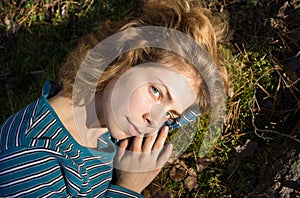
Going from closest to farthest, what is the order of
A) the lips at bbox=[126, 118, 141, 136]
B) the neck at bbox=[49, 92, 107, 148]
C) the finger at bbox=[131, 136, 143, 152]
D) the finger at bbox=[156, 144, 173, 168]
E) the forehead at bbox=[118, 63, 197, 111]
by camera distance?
the forehead at bbox=[118, 63, 197, 111] < the lips at bbox=[126, 118, 141, 136] < the neck at bbox=[49, 92, 107, 148] < the finger at bbox=[131, 136, 143, 152] < the finger at bbox=[156, 144, 173, 168]

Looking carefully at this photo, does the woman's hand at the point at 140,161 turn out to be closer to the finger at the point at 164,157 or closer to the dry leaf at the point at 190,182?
the finger at the point at 164,157

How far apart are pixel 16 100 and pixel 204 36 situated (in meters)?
1.65

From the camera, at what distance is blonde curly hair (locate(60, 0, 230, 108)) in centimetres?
265

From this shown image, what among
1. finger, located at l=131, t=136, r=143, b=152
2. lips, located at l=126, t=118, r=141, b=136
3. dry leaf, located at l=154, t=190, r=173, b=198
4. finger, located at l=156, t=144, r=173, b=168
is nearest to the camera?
lips, located at l=126, t=118, r=141, b=136

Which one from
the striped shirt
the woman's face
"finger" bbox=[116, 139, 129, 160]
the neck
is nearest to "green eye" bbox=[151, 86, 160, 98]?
the woman's face

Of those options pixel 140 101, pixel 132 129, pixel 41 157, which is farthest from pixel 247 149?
pixel 41 157

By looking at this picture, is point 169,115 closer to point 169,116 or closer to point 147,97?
point 169,116

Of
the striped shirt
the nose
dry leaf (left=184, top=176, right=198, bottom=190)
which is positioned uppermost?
the nose

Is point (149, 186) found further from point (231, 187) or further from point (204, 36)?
point (204, 36)

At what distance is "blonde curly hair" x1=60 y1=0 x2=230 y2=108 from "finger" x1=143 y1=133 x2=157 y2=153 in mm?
405

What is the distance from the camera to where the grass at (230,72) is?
3355mm

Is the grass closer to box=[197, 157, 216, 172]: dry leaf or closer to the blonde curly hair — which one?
box=[197, 157, 216, 172]: dry leaf

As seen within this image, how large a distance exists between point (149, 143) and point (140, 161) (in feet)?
0.45

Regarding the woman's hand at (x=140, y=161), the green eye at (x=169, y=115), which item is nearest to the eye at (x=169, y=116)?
the green eye at (x=169, y=115)
